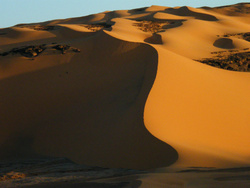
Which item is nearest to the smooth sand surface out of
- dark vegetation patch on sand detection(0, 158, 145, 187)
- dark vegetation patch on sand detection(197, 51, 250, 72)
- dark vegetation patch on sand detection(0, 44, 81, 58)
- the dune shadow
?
dark vegetation patch on sand detection(0, 44, 81, 58)

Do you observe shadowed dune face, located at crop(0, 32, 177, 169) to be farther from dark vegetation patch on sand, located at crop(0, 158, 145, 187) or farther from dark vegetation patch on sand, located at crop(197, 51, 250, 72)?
dark vegetation patch on sand, located at crop(197, 51, 250, 72)

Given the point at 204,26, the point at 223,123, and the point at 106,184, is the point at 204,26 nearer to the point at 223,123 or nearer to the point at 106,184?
the point at 223,123

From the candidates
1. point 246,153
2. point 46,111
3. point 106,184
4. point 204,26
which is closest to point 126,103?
point 46,111

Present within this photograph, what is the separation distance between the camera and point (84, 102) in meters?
9.95

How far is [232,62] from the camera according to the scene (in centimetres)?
1306

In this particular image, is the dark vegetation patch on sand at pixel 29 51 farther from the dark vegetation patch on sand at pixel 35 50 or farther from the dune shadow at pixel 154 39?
the dune shadow at pixel 154 39

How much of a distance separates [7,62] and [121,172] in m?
7.49

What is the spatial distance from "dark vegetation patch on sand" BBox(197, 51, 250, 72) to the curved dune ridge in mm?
76

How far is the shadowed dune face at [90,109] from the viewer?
701 cm

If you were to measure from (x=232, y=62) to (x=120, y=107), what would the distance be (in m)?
5.77

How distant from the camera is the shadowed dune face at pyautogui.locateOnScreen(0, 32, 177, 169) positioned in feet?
23.0

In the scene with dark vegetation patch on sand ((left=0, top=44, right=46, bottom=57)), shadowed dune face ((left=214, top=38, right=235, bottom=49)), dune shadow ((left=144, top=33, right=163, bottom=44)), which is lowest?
shadowed dune face ((left=214, top=38, right=235, bottom=49))

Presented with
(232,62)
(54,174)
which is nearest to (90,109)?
(54,174)

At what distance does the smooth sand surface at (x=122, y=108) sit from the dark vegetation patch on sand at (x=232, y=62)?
28.0 inches
